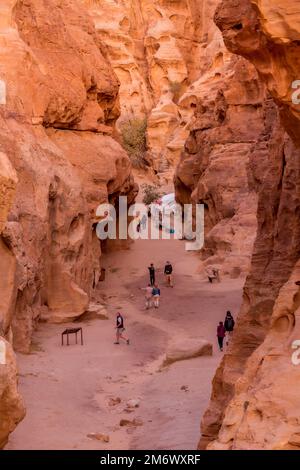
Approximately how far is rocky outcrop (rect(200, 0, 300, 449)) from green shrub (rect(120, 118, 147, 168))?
40.2m

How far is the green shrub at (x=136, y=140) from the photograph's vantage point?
49438 millimetres

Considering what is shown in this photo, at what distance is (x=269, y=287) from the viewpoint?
8281 millimetres

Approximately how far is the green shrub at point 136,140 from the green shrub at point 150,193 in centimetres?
554

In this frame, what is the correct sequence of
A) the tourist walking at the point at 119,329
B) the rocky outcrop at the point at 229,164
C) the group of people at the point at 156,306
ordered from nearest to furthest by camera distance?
the group of people at the point at 156,306, the tourist walking at the point at 119,329, the rocky outcrop at the point at 229,164

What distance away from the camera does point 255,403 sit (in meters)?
4.98

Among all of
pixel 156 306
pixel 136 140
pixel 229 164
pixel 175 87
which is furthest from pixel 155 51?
pixel 156 306

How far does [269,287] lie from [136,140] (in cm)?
4315

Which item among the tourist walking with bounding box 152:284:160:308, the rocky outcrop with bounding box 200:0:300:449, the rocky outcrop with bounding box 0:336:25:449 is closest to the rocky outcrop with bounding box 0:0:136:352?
the tourist walking with bounding box 152:284:160:308

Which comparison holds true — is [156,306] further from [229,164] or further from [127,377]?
[229,164]

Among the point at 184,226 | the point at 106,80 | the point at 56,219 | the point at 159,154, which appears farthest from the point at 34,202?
the point at 159,154

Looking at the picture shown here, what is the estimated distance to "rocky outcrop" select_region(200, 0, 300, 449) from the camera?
488cm

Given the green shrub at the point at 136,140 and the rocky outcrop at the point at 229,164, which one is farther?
the green shrub at the point at 136,140

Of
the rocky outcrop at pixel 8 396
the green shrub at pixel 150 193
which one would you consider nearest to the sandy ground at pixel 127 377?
the rocky outcrop at pixel 8 396

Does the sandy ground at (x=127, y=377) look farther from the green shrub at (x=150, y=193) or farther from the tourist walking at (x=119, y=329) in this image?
the green shrub at (x=150, y=193)
